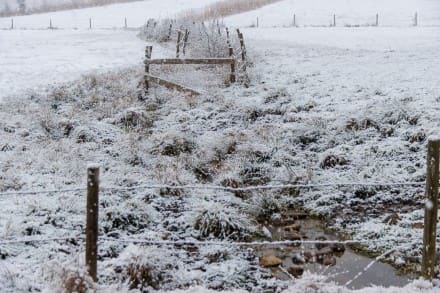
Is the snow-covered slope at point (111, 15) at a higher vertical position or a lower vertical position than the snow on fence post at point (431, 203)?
higher

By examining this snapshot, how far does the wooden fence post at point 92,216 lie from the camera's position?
16.3 ft

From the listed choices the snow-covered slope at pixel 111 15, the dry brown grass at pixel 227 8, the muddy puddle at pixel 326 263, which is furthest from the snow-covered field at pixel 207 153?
the snow-covered slope at pixel 111 15

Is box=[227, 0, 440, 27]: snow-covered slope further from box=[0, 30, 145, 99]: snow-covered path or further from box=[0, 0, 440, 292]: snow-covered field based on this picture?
box=[0, 0, 440, 292]: snow-covered field

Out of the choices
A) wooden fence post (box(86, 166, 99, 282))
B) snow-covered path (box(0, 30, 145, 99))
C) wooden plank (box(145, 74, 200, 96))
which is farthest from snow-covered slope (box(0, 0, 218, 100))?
wooden fence post (box(86, 166, 99, 282))

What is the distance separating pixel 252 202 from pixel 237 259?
1817mm

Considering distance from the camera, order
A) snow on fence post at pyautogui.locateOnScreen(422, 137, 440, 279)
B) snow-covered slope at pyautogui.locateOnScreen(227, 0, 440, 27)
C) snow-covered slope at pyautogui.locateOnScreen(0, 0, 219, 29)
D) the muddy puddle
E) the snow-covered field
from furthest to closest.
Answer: snow-covered slope at pyautogui.locateOnScreen(0, 0, 219, 29), snow-covered slope at pyautogui.locateOnScreen(227, 0, 440, 27), the snow-covered field, the muddy puddle, snow on fence post at pyautogui.locateOnScreen(422, 137, 440, 279)

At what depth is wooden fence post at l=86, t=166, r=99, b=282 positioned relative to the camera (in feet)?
16.3

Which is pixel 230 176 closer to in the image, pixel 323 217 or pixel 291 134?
pixel 323 217

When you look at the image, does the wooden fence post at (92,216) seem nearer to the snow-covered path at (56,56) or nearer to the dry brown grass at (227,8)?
the snow-covered path at (56,56)

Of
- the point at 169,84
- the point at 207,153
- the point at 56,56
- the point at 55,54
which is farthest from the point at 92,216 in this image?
the point at 55,54

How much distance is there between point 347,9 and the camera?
45688 mm

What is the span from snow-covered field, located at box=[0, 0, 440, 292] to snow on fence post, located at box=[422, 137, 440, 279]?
0.71 feet

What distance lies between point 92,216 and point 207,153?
6207mm

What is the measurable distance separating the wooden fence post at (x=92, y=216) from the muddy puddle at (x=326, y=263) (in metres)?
2.30
